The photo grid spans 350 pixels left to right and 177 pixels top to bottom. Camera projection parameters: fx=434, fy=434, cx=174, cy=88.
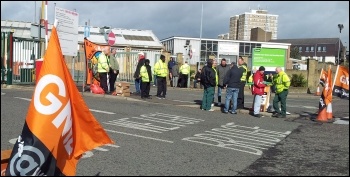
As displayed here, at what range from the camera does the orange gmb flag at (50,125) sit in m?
3.30

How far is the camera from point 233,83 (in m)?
12.7

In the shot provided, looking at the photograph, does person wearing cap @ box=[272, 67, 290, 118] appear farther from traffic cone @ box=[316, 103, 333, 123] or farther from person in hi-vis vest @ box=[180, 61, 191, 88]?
person in hi-vis vest @ box=[180, 61, 191, 88]

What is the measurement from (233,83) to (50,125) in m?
9.74

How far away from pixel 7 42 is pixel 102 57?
358cm

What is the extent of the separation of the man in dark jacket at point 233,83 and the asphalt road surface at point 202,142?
0.48m

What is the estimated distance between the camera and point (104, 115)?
424 inches

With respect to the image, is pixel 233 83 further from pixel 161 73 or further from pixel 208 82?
pixel 161 73

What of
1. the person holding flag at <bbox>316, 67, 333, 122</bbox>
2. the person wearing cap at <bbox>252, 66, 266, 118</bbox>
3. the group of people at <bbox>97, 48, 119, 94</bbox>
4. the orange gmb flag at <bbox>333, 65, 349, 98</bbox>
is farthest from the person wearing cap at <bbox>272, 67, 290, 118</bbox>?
the orange gmb flag at <bbox>333, 65, 349, 98</bbox>

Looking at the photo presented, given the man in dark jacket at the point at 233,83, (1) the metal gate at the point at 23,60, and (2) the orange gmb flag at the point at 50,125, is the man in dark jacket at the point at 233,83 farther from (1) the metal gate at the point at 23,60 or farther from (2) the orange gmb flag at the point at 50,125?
(2) the orange gmb flag at the point at 50,125

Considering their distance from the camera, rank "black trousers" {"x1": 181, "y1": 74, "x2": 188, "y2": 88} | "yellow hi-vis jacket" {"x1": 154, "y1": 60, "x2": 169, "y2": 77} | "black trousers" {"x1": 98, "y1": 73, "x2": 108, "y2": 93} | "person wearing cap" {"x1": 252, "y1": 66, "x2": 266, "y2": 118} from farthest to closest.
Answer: "black trousers" {"x1": 181, "y1": 74, "x2": 188, "y2": 88}
"yellow hi-vis jacket" {"x1": 154, "y1": 60, "x2": 169, "y2": 77}
"black trousers" {"x1": 98, "y1": 73, "x2": 108, "y2": 93}
"person wearing cap" {"x1": 252, "y1": 66, "x2": 266, "y2": 118}

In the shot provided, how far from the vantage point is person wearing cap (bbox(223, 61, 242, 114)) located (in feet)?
41.4

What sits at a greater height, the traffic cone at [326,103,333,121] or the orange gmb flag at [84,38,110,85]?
the orange gmb flag at [84,38,110,85]

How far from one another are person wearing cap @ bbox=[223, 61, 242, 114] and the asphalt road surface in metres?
0.47

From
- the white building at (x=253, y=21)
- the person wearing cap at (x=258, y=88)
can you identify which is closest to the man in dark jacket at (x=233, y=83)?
the person wearing cap at (x=258, y=88)
